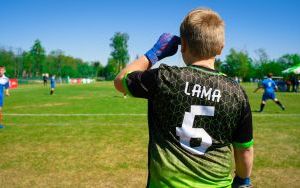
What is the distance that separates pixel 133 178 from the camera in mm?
6027

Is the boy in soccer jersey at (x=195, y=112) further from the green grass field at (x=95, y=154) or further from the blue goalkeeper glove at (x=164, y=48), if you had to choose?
the green grass field at (x=95, y=154)

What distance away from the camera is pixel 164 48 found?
2.34m

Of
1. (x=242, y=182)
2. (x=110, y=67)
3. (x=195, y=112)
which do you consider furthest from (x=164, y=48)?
(x=110, y=67)

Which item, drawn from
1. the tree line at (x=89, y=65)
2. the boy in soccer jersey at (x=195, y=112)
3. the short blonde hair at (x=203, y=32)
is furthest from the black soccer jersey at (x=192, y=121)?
the tree line at (x=89, y=65)

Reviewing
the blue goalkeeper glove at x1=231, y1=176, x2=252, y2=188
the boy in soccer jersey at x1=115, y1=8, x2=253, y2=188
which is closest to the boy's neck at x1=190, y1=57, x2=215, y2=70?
the boy in soccer jersey at x1=115, y1=8, x2=253, y2=188

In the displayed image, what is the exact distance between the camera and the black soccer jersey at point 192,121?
6.86 feet

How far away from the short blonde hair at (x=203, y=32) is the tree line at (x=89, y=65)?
105360 millimetres

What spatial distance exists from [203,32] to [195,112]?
514 millimetres

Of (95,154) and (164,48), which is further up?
(164,48)

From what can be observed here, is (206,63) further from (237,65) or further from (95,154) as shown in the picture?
(237,65)

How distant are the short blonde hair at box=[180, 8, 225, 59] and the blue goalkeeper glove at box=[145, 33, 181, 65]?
7.3 inches

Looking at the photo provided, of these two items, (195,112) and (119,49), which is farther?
(119,49)

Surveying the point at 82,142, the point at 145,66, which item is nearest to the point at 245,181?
the point at 145,66

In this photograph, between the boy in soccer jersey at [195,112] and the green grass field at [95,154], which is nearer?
the boy in soccer jersey at [195,112]
